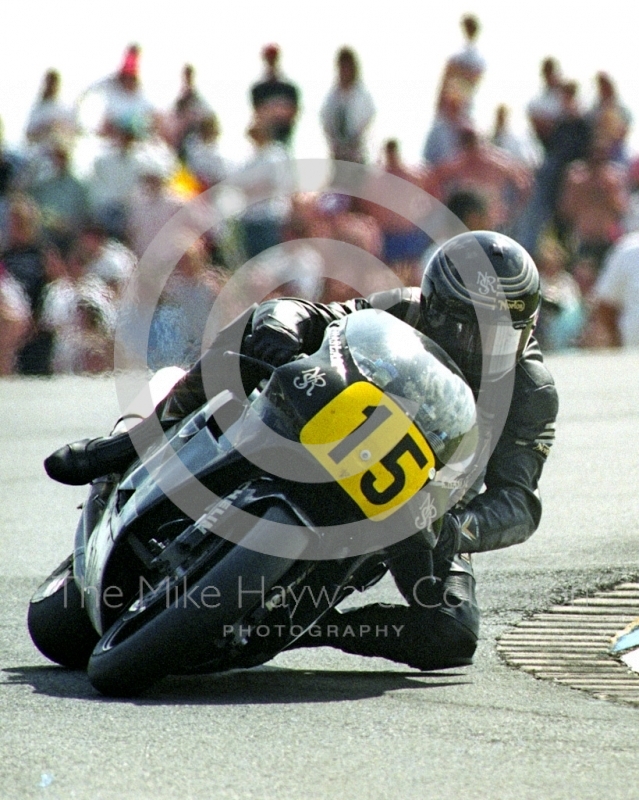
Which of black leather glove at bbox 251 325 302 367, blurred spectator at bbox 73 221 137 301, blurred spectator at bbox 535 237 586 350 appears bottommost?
blurred spectator at bbox 535 237 586 350

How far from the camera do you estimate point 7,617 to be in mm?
6383

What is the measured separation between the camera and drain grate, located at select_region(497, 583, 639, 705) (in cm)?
521

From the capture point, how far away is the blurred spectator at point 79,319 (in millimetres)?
12523

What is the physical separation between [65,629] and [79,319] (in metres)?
7.44

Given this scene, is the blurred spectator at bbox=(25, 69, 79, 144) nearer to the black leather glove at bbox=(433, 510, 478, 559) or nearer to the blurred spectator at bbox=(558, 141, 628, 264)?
the blurred spectator at bbox=(558, 141, 628, 264)

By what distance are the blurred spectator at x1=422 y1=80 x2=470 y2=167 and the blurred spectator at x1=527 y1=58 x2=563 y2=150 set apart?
0.71 metres

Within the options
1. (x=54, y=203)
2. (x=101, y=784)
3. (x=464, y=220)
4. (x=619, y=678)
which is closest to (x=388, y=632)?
(x=619, y=678)

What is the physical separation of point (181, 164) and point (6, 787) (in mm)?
11278

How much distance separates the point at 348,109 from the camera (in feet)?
48.6

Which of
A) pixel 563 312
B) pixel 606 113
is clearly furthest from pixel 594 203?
pixel 563 312

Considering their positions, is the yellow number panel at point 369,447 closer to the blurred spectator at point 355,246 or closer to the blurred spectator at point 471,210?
the blurred spectator at point 471,210

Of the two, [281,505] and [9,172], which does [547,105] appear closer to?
[9,172]

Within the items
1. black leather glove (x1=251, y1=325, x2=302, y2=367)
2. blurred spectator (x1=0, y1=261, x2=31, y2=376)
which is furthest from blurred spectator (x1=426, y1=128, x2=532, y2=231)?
A: black leather glove (x1=251, y1=325, x2=302, y2=367)

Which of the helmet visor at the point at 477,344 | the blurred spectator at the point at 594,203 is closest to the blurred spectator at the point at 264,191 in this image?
the blurred spectator at the point at 594,203
